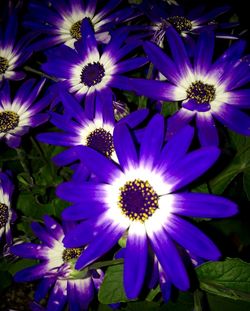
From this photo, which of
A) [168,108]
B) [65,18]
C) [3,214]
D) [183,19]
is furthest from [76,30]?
[3,214]

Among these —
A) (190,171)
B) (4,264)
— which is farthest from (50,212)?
(190,171)

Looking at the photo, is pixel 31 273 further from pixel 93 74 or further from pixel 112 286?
pixel 93 74

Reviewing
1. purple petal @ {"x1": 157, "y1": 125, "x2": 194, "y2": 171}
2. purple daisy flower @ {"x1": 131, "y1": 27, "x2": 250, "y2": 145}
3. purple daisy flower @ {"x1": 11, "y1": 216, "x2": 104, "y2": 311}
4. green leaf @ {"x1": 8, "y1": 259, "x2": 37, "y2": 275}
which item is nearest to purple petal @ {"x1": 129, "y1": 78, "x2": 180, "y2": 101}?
purple daisy flower @ {"x1": 131, "y1": 27, "x2": 250, "y2": 145}

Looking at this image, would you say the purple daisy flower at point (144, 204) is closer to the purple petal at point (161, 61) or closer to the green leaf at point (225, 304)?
the purple petal at point (161, 61)

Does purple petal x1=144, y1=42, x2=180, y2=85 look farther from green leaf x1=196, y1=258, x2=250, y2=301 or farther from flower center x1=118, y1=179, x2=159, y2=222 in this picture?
green leaf x1=196, y1=258, x2=250, y2=301

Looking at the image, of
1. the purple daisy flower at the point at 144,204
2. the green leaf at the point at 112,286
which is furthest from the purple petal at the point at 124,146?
the green leaf at the point at 112,286

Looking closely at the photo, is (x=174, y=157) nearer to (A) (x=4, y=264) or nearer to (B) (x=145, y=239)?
(B) (x=145, y=239)
